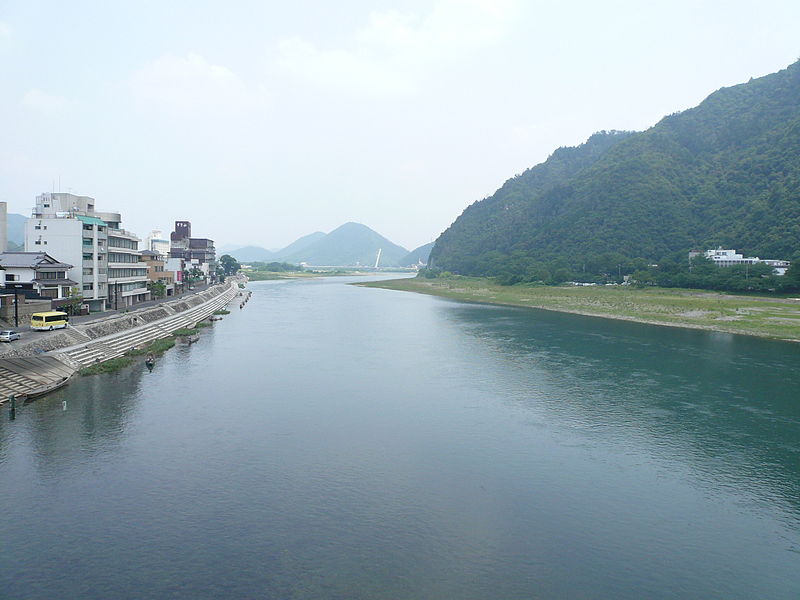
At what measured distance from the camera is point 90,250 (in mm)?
45312

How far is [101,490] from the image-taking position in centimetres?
1733

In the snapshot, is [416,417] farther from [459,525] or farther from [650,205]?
[650,205]

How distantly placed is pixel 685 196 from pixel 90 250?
390ft

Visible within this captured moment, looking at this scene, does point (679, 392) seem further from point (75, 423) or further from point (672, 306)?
point (672, 306)

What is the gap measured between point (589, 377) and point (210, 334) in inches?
1436

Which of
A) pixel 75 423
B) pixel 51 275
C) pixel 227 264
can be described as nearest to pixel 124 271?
pixel 51 275

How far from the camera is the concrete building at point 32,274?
38.0 meters

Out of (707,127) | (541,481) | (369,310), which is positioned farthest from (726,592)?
(707,127)

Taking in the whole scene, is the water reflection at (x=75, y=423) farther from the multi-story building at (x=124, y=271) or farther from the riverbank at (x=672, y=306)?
the riverbank at (x=672, y=306)

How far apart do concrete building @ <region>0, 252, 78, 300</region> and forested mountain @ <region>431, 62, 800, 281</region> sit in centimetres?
8948

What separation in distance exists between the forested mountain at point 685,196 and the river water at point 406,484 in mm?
68781

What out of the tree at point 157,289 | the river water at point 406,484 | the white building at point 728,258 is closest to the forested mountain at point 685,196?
the white building at point 728,258

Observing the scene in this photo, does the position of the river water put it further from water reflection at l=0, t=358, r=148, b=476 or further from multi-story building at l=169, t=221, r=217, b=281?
multi-story building at l=169, t=221, r=217, b=281

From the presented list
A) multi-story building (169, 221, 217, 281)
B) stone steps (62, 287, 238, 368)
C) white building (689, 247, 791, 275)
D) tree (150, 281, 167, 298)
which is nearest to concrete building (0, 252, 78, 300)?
stone steps (62, 287, 238, 368)
